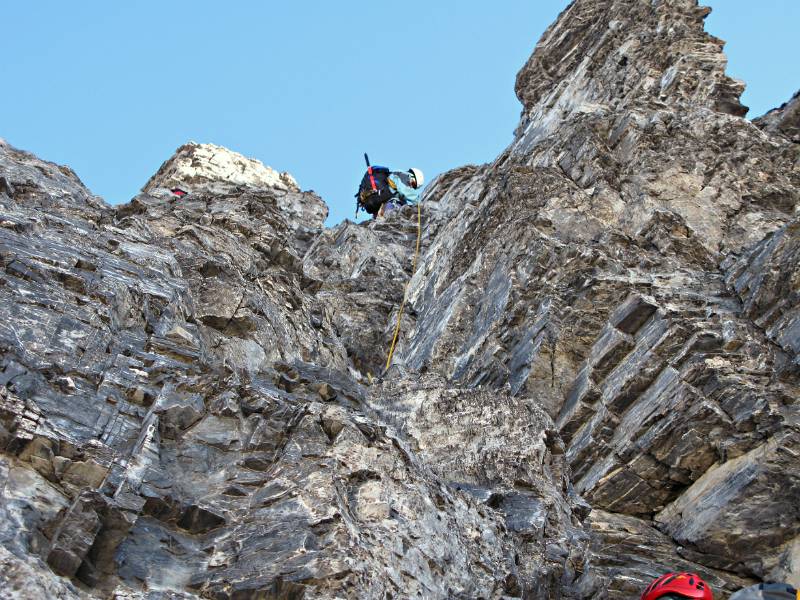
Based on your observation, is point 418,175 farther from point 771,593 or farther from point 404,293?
point 771,593

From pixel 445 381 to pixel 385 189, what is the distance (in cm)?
2814

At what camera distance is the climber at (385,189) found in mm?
46875

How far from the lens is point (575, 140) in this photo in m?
30.7

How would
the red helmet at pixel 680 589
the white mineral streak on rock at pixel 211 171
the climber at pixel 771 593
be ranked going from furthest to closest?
the white mineral streak on rock at pixel 211 171
the red helmet at pixel 680 589
the climber at pixel 771 593

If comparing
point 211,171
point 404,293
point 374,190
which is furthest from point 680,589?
point 211,171

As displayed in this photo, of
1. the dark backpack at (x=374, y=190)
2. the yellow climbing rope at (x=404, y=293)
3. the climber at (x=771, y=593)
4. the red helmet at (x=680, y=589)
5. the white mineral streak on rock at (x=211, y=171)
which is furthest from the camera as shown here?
the dark backpack at (x=374, y=190)

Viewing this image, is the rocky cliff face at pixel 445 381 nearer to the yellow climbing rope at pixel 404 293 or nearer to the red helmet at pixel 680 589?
the yellow climbing rope at pixel 404 293

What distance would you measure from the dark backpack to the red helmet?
3457cm

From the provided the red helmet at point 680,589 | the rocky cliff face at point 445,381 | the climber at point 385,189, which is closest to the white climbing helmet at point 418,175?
the climber at point 385,189

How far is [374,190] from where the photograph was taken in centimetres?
4700

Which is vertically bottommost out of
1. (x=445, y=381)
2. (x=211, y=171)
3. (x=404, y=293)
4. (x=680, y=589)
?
(x=680, y=589)

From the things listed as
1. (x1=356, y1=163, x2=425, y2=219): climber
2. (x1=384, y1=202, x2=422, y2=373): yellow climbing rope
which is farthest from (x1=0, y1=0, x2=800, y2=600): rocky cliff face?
(x1=356, y1=163, x2=425, y2=219): climber

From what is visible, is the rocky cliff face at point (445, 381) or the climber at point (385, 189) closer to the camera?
the rocky cliff face at point (445, 381)

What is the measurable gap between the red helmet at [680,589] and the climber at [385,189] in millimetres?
33755
